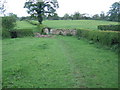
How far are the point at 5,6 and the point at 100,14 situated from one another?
43281 millimetres

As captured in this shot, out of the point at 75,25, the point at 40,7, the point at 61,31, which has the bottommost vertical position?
the point at 61,31

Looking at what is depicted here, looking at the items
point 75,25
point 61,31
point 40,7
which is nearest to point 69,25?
point 75,25

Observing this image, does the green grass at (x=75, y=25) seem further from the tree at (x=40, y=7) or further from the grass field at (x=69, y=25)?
the tree at (x=40, y=7)

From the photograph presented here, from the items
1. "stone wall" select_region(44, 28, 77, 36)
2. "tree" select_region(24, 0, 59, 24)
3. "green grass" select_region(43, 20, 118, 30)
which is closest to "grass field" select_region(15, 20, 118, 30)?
"green grass" select_region(43, 20, 118, 30)

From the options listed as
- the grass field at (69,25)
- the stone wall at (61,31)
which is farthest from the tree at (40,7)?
the stone wall at (61,31)

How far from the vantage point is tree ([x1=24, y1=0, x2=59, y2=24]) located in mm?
28466

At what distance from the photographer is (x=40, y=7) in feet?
94.6

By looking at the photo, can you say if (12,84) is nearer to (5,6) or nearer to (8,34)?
(8,34)

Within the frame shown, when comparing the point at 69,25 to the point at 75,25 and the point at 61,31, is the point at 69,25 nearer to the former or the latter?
the point at 75,25

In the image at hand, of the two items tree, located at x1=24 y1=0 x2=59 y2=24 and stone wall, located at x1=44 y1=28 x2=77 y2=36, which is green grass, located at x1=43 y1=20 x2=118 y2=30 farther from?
stone wall, located at x1=44 y1=28 x2=77 y2=36

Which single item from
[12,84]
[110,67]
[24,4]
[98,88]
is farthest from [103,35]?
[24,4]

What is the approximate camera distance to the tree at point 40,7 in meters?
28.5

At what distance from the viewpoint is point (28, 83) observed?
4.23m

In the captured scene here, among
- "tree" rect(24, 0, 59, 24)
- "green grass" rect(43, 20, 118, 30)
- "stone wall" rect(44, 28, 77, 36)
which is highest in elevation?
"tree" rect(24, 0, 59, 24)
